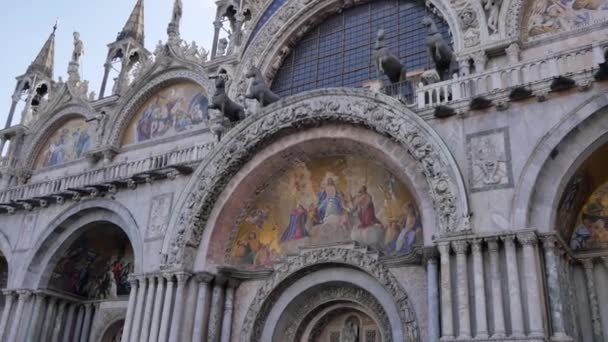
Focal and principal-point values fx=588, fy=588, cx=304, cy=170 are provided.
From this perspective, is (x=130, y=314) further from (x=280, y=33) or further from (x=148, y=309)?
(x=280, y=33)

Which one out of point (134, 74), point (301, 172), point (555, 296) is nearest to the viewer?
point (555, 296)

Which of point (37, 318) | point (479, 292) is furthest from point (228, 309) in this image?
point (37, 318)

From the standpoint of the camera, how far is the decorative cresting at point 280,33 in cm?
1827

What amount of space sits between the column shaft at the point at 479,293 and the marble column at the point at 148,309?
24.6ft

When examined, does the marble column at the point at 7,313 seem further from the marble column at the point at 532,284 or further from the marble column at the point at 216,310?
the marble column at the point at 532,284

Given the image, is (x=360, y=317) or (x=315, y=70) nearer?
(x=360, y=317)

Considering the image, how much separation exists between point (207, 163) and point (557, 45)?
29.0 ft

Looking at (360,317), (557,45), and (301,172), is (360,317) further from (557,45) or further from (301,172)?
(557,45)

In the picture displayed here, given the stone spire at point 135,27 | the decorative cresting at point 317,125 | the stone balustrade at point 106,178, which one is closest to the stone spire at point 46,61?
the stone spire at point 135,27

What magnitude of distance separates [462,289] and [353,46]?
950 centimetres

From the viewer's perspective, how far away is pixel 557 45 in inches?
547

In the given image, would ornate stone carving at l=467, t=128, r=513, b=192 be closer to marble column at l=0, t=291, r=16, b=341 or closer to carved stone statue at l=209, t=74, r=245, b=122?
carved stone statue at l=209, t=74, r=245, b=122

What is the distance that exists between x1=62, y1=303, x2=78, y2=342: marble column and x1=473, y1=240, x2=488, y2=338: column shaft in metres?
12.4

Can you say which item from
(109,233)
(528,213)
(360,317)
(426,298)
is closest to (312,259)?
(360,317)
